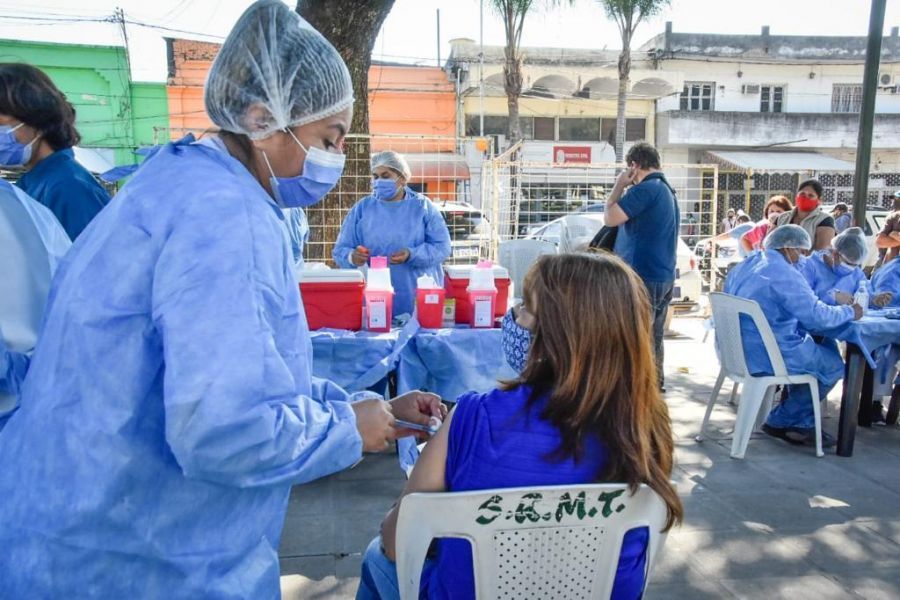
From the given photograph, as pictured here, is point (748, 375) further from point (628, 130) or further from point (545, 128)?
point (628, 130)

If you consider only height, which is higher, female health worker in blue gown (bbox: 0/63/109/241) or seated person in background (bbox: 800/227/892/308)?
female health worker in blue gown (bbox: 0/63/109/241)

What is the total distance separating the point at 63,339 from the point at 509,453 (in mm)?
918

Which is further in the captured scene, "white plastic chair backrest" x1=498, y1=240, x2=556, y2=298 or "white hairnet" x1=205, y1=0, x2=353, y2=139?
"white plastic chair backrest" x1=498, y1=240, x2=556, y2=298

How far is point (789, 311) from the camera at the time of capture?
4293 mm

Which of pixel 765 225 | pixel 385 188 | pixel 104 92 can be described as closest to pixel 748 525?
pixel 385 188

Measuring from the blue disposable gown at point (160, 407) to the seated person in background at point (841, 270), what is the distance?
15.7 ft

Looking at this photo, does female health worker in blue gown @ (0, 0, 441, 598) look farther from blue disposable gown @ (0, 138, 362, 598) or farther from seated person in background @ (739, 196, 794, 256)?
seated person in background @ (739, 196, 794, 256)

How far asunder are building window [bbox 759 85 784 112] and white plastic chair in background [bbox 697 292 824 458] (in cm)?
2665

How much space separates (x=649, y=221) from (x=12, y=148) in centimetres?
411

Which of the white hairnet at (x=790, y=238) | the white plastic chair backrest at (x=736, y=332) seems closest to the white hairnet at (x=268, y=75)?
the white plastic chair backrest at (x=736, y=332)

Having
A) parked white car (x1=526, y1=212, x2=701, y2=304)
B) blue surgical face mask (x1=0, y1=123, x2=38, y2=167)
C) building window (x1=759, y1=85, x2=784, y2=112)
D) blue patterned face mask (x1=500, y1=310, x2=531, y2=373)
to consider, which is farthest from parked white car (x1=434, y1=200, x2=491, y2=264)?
building window (x1=759, y1=85, x2=784, y2=112)

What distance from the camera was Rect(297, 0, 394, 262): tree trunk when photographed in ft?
17.4

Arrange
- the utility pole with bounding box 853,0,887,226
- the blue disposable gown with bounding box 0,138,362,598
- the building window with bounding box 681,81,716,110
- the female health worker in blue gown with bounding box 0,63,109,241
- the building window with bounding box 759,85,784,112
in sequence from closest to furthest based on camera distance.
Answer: the blue disposable gown with bounding box 0,138,362,598, the female health worker in blue gown with bounding box 0,63,109,241, the utility pole with bounding box 853,0,887,226, the building window with bounding box 681,81,716,110, the building window with bounding box 759,85,784,112

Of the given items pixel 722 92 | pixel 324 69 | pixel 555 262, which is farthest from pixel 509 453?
pixel 722 92
